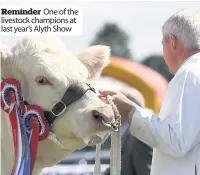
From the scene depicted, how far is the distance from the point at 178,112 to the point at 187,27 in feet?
1.28

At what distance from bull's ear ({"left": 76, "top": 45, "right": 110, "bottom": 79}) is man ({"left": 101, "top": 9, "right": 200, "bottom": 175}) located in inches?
5.2

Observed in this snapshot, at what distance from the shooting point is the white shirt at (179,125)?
275 centimetres

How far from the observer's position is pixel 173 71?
300 centimetres

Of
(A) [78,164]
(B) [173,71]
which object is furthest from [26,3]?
(A) [78,164]

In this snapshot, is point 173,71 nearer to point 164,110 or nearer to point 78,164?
point 164,110

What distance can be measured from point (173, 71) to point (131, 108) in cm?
27

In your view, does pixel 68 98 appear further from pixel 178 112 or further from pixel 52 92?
pixel 178 112

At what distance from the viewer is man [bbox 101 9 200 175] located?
108 inches

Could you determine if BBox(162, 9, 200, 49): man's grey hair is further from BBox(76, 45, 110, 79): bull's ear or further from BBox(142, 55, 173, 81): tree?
BBox(142, 55, 173, 81): tree

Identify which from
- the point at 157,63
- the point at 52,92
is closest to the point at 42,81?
the point at 52,92

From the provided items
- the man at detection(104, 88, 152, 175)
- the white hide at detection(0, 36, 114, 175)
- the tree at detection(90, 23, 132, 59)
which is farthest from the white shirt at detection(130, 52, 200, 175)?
the tree at detection(90, 23, 132, 59)

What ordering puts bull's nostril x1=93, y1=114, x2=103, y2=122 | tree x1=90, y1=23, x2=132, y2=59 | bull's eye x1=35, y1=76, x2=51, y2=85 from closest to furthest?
bull's nostril x1=93, y1=114, x2=103, y2=122 → bull's eye x1=35, y1=76, x2=51, y2=85 → tree x1=90, y1=23, x2=132, y2=59

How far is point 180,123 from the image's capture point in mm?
2738

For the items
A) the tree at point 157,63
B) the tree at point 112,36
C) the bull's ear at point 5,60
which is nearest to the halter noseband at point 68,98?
the bull's ear at point 5,60
